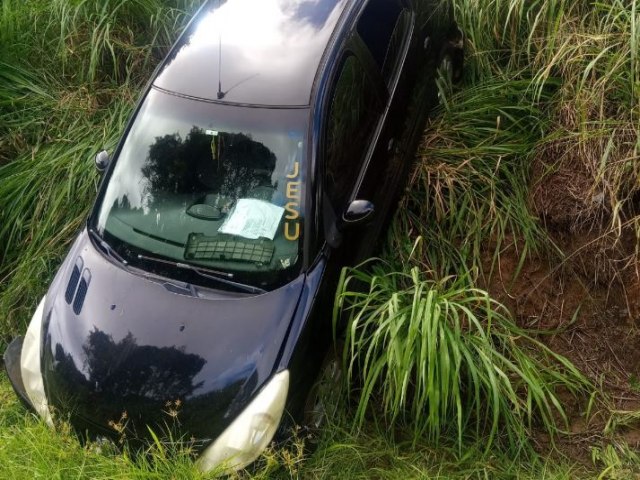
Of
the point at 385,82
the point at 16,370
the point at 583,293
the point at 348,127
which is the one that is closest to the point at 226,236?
the point at 348,127

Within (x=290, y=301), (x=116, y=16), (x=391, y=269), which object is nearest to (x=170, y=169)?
(x=290, y=301)

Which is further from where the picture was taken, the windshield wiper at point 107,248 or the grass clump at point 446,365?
the windshield wiper at point 107,248

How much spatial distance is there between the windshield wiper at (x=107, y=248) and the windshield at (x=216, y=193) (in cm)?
3

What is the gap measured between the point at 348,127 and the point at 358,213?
46 cm

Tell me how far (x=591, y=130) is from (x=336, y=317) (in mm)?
1643

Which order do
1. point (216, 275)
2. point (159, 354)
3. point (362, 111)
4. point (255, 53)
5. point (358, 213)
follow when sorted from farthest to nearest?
1. point (362, 111)
2. point (255, 53)
3. point (358, 213)
4. point (216, 275)
5. point (159, 354)

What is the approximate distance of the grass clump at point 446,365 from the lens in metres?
2.69

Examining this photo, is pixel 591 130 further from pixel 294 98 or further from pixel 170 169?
pixel 170 169

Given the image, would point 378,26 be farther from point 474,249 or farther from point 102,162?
point 102,162

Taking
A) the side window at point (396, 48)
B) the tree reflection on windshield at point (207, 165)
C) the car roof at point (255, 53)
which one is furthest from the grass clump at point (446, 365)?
the side window at point (396, 48)

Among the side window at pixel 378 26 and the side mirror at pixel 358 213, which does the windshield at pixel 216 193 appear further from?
the side window at pixel 378 26

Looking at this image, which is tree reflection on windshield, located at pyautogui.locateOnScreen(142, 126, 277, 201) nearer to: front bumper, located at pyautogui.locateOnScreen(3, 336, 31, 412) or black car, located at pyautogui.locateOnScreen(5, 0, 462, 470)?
black car, located at pyautogui.locateOnScreen(5, 0, 462, 470)

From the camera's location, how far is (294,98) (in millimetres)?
2906

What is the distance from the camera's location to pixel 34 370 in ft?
9.21
